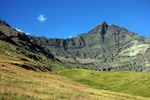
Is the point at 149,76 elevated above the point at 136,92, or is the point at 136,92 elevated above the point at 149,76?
the point at 149,76

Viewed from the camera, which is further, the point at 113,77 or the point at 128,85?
the point at 113,77

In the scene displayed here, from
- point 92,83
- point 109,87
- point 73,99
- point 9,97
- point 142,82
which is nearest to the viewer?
point 9,97

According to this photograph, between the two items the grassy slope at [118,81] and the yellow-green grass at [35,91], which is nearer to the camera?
the yellow-green grass at [35,91]

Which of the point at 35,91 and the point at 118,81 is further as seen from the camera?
the point at 118,81

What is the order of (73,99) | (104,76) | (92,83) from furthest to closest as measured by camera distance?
(104,76) < (92,83) < (73,99)

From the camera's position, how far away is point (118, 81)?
214 ft

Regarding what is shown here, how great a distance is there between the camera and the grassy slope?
54.8 metres

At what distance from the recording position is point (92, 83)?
6800 centimetres

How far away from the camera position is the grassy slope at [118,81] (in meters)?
54.8

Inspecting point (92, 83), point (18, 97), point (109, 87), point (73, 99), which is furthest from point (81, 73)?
point (18, 97)

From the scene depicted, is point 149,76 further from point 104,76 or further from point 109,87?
point 104,76

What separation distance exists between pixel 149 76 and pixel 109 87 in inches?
430

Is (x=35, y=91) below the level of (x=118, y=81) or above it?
below

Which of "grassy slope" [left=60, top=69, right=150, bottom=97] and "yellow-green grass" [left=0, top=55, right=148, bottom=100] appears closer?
"yellow-green grass" [left=0, top=55, right=148, bottom=100]
